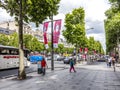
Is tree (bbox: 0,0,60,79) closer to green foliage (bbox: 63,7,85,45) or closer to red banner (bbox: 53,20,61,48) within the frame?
red banner (bbox: 53,20,61,48)

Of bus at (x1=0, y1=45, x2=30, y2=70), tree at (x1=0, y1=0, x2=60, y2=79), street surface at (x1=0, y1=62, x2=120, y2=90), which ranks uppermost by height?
tree at (x1=0, y1=0, x2=60, y2=79)

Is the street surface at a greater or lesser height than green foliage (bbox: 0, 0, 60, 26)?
lesser

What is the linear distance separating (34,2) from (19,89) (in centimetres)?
1057

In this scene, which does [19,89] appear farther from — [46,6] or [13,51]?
[13,51]

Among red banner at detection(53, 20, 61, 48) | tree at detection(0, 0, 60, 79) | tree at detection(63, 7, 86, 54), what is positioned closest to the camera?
tree at detection(0, 0, 60, 79)

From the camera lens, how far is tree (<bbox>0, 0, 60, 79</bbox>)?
24.7 m

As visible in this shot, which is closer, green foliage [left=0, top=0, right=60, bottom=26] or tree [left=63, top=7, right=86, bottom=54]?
green foliage [left=0, top=0, right=60, bottom=26]

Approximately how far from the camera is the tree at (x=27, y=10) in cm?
2473

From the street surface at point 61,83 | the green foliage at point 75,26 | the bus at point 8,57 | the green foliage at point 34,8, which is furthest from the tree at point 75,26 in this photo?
the street surface at point 61,83

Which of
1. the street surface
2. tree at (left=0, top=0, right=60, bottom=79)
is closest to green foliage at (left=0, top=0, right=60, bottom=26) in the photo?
tree at (left=0, top=0, right=60, bottom=79)

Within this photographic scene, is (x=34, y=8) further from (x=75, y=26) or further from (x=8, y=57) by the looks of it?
(x=75, y=26)

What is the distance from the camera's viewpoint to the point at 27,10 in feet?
87.8

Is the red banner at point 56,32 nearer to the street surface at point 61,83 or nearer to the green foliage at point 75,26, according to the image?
the street surface at point 61,83

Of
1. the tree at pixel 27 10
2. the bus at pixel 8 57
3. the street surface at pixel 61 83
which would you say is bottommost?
the street surface at pixel 61 83
